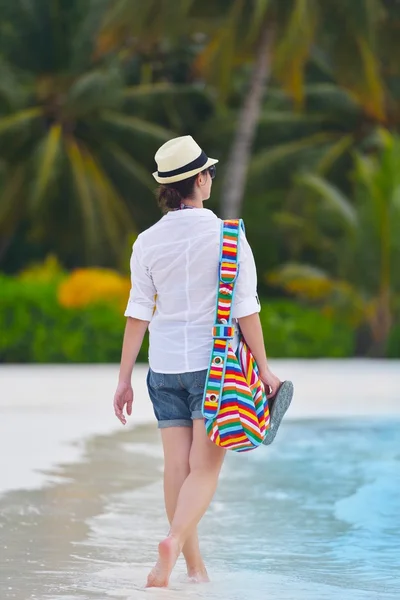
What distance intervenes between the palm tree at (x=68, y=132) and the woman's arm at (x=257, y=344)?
19449 millimetres

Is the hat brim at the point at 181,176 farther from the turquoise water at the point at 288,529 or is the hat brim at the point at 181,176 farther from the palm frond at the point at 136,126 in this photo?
the palm frond at the point at 136,126

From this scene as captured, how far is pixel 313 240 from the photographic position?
2192cm

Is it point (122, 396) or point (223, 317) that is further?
point (122, 396)

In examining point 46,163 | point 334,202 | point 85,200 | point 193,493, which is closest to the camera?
point 193,493

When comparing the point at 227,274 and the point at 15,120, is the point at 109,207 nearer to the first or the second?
the point at 15,120

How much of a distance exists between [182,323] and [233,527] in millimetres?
1945

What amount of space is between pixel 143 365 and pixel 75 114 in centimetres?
853

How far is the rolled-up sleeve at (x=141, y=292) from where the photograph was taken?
14.9 ft

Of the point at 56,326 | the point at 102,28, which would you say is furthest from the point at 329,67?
the point at 56,326

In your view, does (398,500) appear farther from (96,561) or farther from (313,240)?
(313,240)

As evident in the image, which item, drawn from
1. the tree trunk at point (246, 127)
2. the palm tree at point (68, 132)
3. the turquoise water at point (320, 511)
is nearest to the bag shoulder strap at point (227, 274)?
the turquoise water at point (320, 511)

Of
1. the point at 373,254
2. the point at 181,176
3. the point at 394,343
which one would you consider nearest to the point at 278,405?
the point at 181,176

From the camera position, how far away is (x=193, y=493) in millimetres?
4430

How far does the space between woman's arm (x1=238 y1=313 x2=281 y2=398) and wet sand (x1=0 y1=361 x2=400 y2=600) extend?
689 mm
